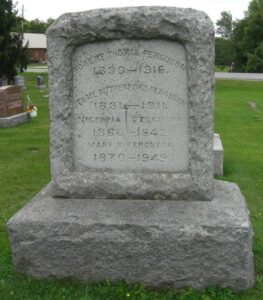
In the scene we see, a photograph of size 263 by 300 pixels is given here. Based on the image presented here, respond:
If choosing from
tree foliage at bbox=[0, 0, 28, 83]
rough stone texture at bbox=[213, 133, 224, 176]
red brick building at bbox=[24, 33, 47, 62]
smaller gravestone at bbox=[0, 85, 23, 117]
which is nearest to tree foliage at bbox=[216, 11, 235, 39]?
red brick building at bbox=[24, 33, 47, 62]

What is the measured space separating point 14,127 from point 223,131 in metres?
5.26

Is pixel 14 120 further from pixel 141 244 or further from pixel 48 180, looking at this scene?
pixel 141 244

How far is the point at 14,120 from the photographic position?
13.1 m

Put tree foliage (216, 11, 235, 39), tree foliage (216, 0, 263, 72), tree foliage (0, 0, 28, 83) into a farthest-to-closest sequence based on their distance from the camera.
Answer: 1. tree foliage (216, 11, 235, 39)
2. tree foliage (216, 0, 263, 72)
3. tree foliage (0, 0, 28, 83)

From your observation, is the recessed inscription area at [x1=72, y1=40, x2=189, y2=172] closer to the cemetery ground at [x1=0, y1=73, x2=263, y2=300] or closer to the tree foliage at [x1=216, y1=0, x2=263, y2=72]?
the cemetery ground at [x1=0, y1=73, x2=263, y2=300]

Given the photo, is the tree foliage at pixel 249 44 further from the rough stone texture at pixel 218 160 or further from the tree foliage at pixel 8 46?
the rough stone texture at pixel 218 160

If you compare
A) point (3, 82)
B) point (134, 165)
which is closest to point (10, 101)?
point (3, 82)

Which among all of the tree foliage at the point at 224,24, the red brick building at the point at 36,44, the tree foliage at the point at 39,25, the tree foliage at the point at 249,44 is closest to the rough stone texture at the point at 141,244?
the tree foliage at the point at 249,44

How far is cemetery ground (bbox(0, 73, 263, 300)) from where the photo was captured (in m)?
3.55

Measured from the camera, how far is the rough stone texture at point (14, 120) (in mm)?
12805

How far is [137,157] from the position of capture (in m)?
4.07

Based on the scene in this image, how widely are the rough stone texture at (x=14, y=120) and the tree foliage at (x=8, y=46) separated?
6.90 meters

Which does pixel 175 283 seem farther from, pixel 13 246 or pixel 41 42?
pixel 41 42

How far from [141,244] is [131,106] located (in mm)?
1099
